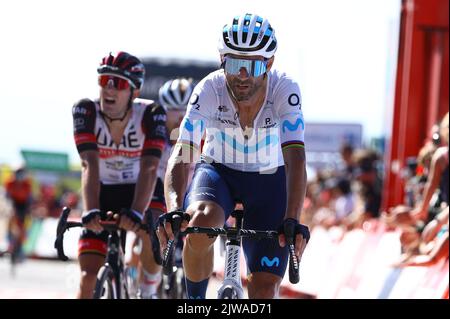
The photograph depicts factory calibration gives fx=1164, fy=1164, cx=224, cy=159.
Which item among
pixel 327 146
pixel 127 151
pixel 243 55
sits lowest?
pixel 327 146

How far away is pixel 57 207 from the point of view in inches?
1410

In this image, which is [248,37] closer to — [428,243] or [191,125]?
[191,125]

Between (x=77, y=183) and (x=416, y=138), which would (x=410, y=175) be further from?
(x=77, y=183)

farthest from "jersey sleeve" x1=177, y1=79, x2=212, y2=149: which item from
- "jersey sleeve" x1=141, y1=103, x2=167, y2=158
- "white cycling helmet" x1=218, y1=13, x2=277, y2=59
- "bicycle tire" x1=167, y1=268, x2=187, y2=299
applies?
"bicycle tire" x1=167, y1=268, x2=187, y2=299

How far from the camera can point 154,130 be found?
8336mm

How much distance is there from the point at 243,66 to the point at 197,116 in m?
0.41

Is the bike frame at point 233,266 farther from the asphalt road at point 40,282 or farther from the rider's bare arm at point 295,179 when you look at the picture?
the asphalt road at point 40,282

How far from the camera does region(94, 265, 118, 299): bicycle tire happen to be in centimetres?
754

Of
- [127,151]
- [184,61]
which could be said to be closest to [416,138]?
[127,151]

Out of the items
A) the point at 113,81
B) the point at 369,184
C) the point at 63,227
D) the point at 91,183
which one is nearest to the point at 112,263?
the point at 91,183

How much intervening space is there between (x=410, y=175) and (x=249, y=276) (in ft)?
26.7

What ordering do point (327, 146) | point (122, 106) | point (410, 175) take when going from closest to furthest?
point (122, 106)
point (410, 175)
point (327, 146)

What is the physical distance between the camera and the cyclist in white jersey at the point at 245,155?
20.8ft

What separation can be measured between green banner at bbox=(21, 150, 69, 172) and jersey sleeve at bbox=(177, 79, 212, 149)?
36.2 metres
